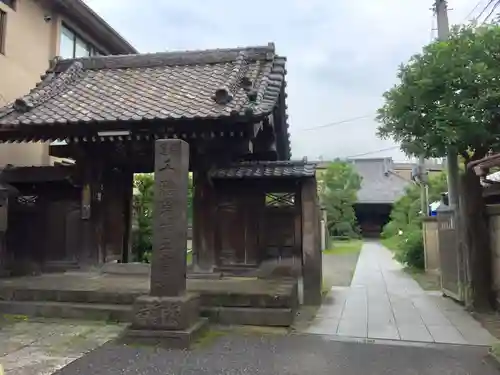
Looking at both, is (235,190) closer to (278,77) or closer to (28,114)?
(278,77)

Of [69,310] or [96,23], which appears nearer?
[69,310]

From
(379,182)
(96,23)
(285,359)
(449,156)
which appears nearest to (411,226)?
(449,156)

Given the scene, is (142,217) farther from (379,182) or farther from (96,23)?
(379,182)

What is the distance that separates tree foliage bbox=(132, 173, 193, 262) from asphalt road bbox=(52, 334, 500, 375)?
8712 millimetres

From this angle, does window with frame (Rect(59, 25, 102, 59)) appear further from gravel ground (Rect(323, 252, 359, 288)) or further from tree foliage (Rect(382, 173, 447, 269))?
tree foliage (Rect(382, 173, 447, 269))

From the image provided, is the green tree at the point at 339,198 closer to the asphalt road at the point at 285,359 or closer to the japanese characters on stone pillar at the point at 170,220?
the japanese characters on stone pillar at the point at 170,220

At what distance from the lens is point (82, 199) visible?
10.1 m

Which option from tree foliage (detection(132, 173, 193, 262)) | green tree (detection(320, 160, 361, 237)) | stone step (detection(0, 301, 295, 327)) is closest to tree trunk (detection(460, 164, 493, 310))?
stone step (detection(0, 301, 295, 327))

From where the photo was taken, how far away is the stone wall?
14258mm

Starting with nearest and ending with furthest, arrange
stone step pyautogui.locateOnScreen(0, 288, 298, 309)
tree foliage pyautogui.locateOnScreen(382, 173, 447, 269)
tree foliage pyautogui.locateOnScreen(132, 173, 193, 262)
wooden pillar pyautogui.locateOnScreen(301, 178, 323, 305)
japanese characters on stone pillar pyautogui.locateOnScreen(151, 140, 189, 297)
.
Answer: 1. japanese characters on stone pillar pyautogui.locateOnScreen(151, 140, 189, 297)
2. stone step pyautogui.locateOnScreen(0, 288, 298, 309)
3. wooden pillar pyautogui.locateOnScreen(301, 178, 323, 305)
4. tree foliage pyautogui.locateOnScreen(132, 173, 193, 262)
5. tree foliage pyautogui.locateOnScreen(382, 173, 447, 269)

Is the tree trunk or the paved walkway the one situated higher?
the tree trunk

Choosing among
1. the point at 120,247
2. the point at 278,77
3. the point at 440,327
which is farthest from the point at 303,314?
the point at 278,77

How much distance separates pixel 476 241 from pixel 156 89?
7.80 meters

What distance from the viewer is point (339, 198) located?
33.3 m
